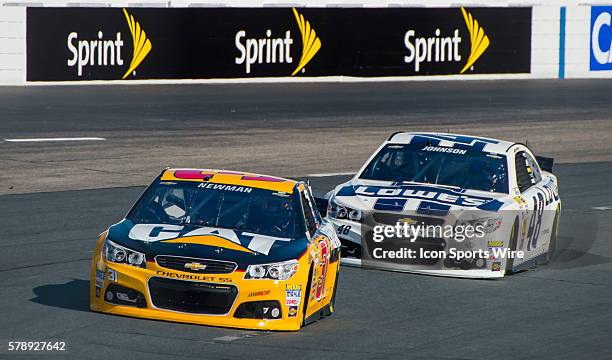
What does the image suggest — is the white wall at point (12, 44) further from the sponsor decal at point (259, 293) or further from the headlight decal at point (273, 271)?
the sponsor decal at point (259, 293)

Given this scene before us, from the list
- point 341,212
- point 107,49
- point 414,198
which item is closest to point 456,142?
point 414,198

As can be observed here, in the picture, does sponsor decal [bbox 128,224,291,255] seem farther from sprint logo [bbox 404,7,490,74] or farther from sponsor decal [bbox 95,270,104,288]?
sprint logo [bbox 404,7,490,74]

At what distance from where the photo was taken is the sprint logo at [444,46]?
42.0 m

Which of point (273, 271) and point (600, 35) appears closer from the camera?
point (273, 271)

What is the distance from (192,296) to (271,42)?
28.8m

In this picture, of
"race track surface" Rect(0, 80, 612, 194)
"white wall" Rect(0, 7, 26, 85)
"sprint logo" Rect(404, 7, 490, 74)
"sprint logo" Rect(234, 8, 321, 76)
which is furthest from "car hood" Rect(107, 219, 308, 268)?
"sprint logo" Rect(404, 7, 490, 74)

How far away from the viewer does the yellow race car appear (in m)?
10.7

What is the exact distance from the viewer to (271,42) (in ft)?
128

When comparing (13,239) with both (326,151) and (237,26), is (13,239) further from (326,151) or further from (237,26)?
(237,26)

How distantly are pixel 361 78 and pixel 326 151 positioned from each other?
51.4 feet

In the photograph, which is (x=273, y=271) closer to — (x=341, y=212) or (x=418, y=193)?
(x=341, y=212)

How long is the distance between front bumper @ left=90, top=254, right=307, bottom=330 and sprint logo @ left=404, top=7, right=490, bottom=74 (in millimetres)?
31468

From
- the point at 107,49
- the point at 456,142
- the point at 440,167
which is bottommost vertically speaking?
the point at 440,167

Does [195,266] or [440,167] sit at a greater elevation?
[440,167]
